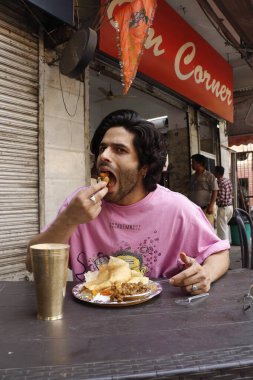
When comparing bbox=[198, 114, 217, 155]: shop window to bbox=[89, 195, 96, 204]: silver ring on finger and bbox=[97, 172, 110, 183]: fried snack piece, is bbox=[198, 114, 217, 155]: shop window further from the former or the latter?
bbox=[89, 195, 96, 204]: silver ring on finger

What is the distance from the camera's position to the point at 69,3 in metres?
3.58

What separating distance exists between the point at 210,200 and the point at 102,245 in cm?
608

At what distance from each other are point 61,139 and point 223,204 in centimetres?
570

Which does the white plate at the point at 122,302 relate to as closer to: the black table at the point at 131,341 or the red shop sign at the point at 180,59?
the black table at the point at 131,341

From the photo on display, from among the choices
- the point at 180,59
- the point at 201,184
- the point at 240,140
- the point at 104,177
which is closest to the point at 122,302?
the point at 104,177

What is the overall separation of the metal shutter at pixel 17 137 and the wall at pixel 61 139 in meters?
0.17

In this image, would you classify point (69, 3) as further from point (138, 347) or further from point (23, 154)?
point (138, 347)

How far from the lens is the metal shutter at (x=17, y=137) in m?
3.51

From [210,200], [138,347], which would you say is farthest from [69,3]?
[210,200]

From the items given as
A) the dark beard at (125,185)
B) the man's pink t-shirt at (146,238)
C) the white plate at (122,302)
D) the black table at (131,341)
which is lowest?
the black table at (131,341)

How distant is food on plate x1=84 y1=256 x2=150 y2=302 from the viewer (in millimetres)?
1319

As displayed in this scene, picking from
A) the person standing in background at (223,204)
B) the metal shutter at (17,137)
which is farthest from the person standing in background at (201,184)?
the metal shutter at (17,137)

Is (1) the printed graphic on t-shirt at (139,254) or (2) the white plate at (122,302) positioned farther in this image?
(1) the printed graphic on t-shirt at (139,254)

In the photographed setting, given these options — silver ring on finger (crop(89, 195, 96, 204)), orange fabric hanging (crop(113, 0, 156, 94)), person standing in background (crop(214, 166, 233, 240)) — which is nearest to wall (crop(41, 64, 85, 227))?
orange fabric hanging (crop(113, 0, 156, 94))
